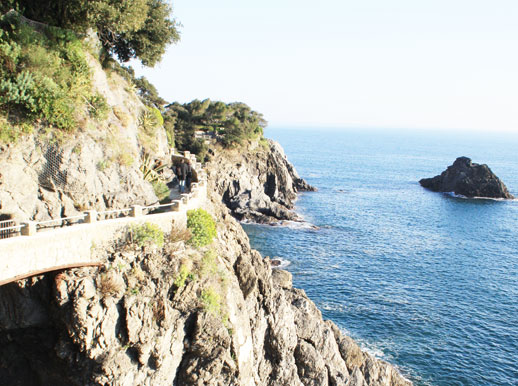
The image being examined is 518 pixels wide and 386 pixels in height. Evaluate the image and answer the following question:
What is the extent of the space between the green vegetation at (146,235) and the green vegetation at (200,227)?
211 cm

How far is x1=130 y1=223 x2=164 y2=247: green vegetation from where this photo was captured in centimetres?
2233

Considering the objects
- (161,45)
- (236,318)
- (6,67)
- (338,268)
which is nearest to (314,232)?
(338,268)

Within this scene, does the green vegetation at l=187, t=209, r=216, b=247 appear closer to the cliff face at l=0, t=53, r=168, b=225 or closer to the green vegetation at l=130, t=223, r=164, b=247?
the green vegetation at l=130, t=223, r=164, b=247

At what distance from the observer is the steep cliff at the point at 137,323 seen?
1948 centimetres

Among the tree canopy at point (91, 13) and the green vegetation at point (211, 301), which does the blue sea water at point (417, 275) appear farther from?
the tree canopy at point (91, 13)

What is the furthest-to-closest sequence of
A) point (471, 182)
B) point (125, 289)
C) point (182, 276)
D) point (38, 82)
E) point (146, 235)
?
point (471, 182)
point (38, 82)
point (146, 235)
point (182, 276)
point (125, 289)

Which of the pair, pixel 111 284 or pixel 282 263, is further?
pixel 282 263

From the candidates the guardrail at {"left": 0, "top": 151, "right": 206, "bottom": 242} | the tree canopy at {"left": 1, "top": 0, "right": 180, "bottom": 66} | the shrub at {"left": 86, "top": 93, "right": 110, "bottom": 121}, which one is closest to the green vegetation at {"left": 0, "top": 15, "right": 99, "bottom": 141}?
the shrub at {"left": 86, "top": 93, "right": 110, "bottom": 121}

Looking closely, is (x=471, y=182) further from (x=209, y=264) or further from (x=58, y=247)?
(x=58, y=247)

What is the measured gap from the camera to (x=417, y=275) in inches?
2164

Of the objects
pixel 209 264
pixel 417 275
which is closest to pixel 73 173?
pixel 209 264

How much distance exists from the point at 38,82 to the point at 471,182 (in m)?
102

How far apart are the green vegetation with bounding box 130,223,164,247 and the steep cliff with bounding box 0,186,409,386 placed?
0.30 m

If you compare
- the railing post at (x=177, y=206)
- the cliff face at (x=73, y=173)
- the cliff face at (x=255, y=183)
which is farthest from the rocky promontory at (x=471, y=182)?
the railing post at (x=177, y=206)
